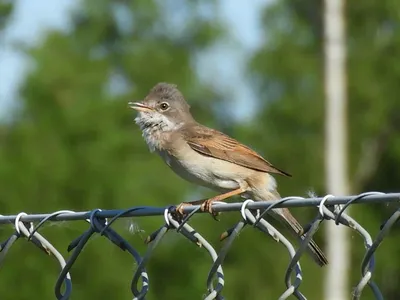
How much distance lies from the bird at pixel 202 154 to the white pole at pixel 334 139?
9.11m

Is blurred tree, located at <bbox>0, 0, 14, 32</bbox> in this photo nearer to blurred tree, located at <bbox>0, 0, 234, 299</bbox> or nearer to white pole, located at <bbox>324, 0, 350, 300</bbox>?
blurred tree, located at <bbox>0, 0, 234, 299</bbox>

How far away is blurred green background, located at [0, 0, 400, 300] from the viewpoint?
16.1 meters

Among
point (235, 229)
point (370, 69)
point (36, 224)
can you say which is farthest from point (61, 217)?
point (370, 69)

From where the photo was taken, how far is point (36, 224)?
13.2 ft

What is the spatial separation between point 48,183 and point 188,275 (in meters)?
2.93

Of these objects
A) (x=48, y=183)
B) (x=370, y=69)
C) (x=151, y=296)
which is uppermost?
(x=370, y=69)

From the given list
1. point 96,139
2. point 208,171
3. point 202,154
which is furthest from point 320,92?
point 208,171

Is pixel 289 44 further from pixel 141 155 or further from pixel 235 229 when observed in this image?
pixel 235 229

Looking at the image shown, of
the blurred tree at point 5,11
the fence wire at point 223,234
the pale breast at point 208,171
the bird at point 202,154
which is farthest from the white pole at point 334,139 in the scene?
the fence wire at point 223,234

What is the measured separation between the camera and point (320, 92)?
84.0 feet

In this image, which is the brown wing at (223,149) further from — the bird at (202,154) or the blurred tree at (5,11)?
the blurred tree at (5,11)

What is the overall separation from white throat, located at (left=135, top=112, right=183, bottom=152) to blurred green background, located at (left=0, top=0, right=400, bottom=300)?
3961 mm

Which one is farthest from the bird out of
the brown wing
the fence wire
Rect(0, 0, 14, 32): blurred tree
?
Rect(0, 0, 14, 32): blurred tree

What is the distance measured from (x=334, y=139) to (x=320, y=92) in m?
8.43
